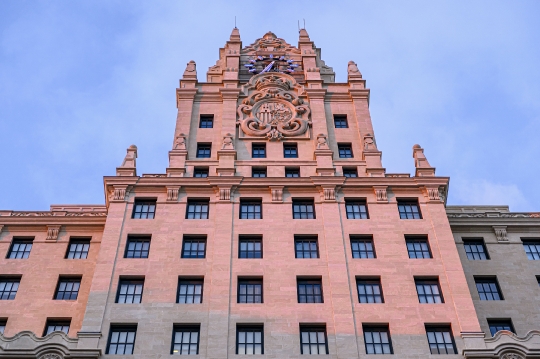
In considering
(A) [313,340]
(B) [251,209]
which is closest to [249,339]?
(A) [313,340]

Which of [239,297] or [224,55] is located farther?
[224,55]

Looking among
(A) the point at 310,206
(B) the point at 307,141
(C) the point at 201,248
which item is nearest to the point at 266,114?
(B) the point at 307,141

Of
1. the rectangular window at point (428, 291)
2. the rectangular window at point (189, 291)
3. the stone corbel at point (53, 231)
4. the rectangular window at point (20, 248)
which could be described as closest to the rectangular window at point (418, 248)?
the rectangular window at point (428, 291)

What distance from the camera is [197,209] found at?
51.2m

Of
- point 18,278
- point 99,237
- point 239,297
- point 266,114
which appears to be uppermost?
point 266,114

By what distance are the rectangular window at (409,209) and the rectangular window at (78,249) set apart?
80.9 ft

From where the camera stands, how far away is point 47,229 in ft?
174

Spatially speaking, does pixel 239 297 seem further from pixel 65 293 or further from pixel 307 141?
pixel 307 141

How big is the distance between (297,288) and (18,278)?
21262mm

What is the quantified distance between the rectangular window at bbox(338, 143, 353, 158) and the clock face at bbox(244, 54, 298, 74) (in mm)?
12901

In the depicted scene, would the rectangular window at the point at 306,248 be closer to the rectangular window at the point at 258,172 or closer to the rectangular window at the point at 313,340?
the rectangular window at the point at 313,340

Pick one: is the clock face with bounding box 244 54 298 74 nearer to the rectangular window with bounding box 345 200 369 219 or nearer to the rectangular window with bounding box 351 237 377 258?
the rectangular window with bounding box 345 200 369 219

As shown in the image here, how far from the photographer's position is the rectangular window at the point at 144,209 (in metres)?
50.5

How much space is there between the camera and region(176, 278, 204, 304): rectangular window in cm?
4406
